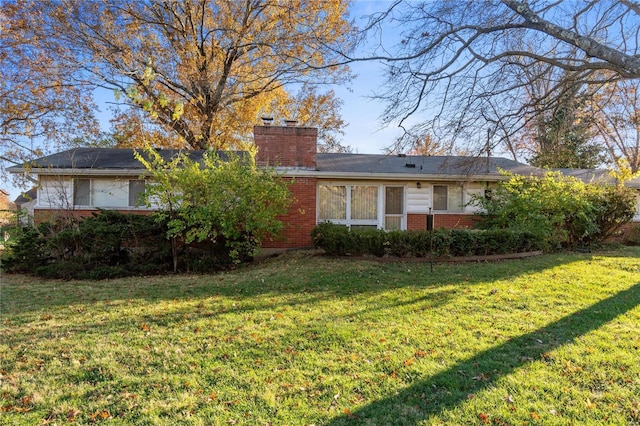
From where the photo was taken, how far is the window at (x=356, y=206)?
41.0 ft

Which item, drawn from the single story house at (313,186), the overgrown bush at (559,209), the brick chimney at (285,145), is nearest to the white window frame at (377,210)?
the single story house at (313,186)

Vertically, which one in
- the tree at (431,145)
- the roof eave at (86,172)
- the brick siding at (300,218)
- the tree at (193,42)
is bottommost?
the brick siding at (300,218)

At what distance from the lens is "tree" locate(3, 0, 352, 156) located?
53.9 ft

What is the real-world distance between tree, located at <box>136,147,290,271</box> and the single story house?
1515mm

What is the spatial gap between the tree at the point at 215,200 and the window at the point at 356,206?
8.70 feet

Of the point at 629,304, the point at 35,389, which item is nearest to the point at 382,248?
the point at 629,304

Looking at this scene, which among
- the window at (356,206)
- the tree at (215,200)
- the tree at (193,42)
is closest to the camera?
the tree at (215,200)

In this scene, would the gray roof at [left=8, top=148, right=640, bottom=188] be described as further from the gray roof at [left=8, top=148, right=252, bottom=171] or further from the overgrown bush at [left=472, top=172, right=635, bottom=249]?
the overgrown bush at [left=472, top=172, right=635, bottom=249]

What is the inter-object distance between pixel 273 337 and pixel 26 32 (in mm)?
19894

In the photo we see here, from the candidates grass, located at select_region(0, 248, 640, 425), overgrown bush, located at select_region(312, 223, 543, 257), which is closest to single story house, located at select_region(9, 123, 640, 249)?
overgrown bush, located at select_region(312, 223, 543, 257)

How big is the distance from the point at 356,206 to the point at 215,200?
5.13m

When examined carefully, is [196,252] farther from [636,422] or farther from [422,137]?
[636,422]

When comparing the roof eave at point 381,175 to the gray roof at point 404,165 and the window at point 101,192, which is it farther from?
the window at point 101,192

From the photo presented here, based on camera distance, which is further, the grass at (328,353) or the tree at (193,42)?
the tree at (193,42)
